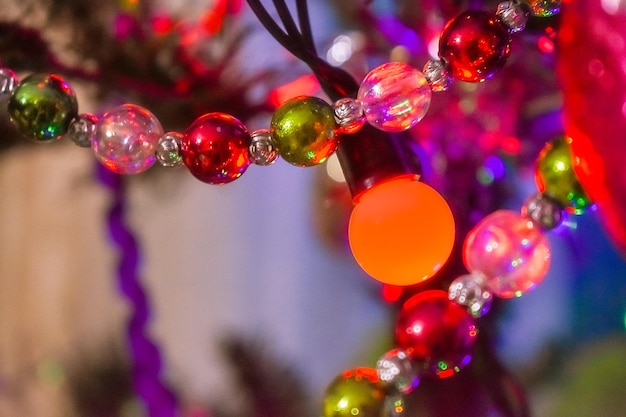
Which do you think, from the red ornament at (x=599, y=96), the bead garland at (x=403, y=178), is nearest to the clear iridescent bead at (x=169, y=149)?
the bead garland at (x=403, y=178)

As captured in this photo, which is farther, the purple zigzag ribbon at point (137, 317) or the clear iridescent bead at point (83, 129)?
the purple zigzag ribbon at point (137, 317)

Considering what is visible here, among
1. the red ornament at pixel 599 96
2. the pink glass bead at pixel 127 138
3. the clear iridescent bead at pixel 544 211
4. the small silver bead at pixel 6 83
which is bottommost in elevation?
the clear iridescent bead at pixel 544 211

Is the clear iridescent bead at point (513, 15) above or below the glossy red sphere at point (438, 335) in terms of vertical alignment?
above

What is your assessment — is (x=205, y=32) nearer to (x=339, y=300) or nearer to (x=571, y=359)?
(x=339, y=300)

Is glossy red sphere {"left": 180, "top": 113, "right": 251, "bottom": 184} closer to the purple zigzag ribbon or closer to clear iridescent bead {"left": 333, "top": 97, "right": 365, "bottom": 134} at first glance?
clear iridescent bead {"left": 333, "top": 97, "right": 365, "bottom": 134}

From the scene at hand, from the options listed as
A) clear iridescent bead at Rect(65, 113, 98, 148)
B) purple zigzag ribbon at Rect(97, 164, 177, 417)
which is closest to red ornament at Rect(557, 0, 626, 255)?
clear iridescent bead at Rect(65, 113, 98, 148)

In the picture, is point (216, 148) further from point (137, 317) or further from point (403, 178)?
point (137, 317)

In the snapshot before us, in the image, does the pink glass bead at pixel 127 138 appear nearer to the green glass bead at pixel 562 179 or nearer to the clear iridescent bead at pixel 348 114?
the clear iridescent bead at pixel 348 114
